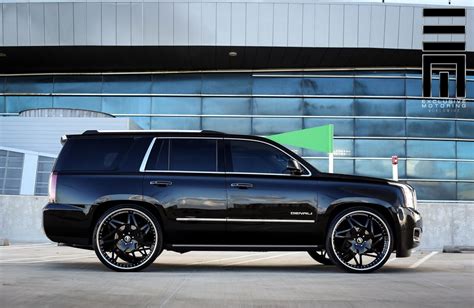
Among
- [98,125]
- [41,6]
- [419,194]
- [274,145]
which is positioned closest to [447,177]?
[419,194]

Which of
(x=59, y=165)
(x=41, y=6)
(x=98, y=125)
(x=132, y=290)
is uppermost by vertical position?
(x=41, y=6)

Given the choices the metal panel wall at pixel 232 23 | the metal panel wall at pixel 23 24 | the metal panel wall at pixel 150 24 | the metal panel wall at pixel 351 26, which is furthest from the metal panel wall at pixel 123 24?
the metal panel wall at pixel 351 26

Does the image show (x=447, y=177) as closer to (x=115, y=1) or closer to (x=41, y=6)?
(x=115, y=1)

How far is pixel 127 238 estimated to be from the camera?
795 cm

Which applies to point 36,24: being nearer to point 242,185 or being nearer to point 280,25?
point 280,25

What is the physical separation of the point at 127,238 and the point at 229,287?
1937 millimetres

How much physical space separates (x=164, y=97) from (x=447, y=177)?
12.6 meters

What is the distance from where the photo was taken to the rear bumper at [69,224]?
26.2ft

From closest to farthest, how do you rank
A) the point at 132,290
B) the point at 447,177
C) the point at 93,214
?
the point at 132,290 < the point at 93,214 < the point at 447,177

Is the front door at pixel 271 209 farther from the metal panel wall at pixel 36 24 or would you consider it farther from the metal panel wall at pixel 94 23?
the metal panel wall at pixel 36 24

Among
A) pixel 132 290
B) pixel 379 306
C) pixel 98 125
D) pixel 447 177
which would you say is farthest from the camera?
pixel 447 177

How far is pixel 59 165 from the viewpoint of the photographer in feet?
27.1

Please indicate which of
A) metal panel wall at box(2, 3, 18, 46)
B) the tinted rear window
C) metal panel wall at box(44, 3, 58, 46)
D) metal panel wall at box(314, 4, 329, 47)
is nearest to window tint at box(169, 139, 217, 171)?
the tinted rear window

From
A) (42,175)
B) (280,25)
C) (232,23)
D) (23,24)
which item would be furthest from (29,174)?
(280,25)
